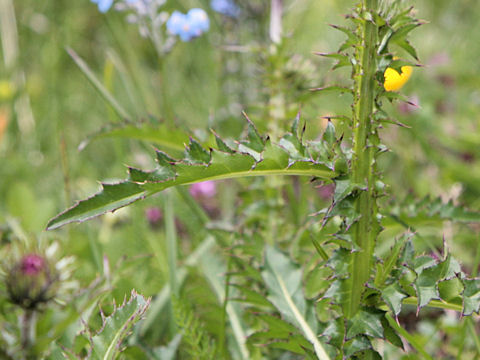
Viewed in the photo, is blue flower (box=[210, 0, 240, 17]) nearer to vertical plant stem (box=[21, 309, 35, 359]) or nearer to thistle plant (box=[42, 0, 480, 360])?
thistle plant (box=[42, 0, 480, 360])

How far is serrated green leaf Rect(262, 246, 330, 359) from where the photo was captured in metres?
0.89

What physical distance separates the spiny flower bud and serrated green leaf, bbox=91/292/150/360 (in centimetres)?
10

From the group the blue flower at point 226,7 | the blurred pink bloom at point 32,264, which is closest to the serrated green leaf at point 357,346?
the blurred pink bloom at point 32,264

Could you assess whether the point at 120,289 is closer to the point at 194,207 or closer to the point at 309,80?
the point at 194,207

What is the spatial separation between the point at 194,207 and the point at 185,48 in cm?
195

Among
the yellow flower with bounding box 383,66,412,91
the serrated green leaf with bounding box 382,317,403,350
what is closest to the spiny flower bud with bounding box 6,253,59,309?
the serrated green leaf with bounding box 382,317,403,350

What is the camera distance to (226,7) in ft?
6.84

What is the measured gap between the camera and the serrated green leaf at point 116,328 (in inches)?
28.2

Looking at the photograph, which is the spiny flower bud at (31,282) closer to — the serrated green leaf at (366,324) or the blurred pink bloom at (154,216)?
the serrated green leaf at (366,324)

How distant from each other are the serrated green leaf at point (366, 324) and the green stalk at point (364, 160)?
0.02m

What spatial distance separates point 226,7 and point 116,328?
5.43 ft

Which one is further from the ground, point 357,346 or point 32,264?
point 32,264

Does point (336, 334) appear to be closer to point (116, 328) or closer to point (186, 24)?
point (116, 328)

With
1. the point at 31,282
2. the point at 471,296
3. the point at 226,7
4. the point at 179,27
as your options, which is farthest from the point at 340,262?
the point at 226,7
